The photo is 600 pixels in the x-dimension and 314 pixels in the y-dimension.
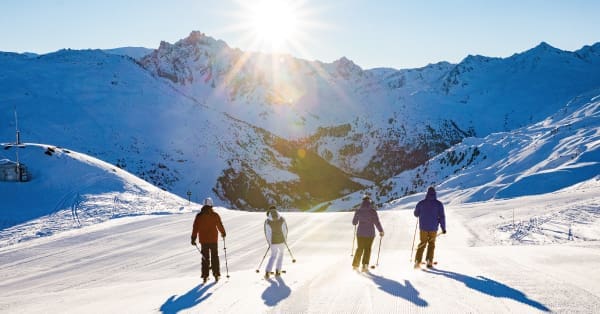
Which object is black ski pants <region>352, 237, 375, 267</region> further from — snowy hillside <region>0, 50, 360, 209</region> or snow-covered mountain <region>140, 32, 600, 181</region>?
snow-covered mountain <region>140, 32, 600, 181</region>

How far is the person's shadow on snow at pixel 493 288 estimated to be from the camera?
6.99m

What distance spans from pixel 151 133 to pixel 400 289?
6248 cm

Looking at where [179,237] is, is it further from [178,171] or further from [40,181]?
[178,171]

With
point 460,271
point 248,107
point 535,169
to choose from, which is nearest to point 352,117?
point 248,107

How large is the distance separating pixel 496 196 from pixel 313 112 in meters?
166

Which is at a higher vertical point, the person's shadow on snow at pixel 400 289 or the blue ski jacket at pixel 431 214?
the blue ski jacket at pixel 431 214

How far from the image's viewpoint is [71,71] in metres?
78.6

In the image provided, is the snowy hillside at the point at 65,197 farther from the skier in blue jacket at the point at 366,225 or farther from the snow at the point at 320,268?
the skier in blue jacket at the point at 366,225

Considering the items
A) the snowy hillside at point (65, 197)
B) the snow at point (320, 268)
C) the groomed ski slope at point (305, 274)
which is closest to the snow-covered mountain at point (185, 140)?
the snow at point (320, 268)

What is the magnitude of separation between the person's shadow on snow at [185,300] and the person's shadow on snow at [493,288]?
17.1 feet

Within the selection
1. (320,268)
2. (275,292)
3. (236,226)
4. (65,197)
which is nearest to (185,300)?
(275,292)

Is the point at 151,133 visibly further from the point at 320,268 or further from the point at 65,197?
the point at 320,268

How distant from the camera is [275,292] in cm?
835

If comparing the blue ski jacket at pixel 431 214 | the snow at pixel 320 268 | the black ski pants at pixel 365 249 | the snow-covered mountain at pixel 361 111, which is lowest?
the snow at pixel 320 268
